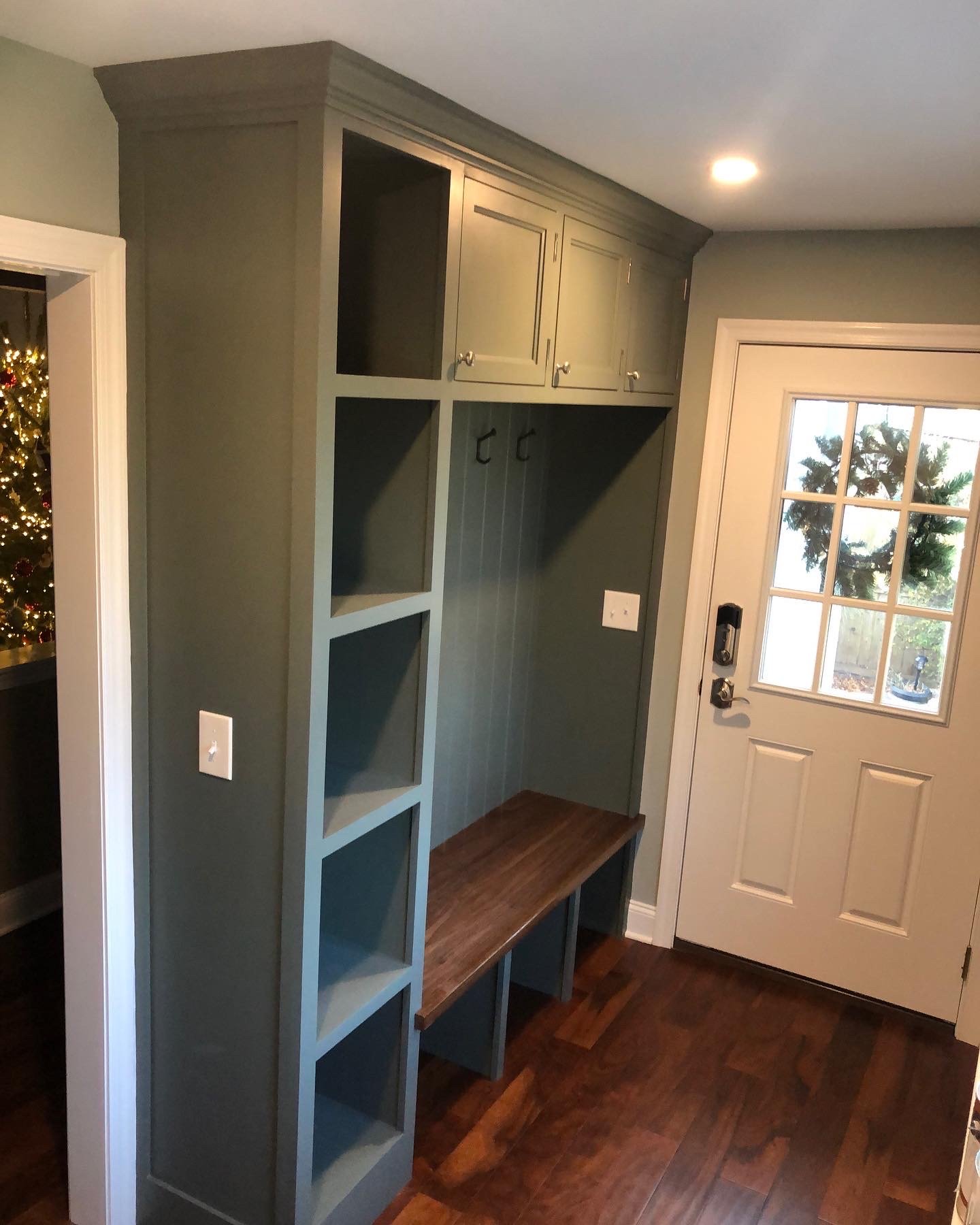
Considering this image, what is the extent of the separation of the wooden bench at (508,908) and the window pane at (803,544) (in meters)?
0.96

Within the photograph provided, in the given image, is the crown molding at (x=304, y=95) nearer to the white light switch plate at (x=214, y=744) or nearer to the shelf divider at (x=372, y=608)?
the shelf divider at (x=372, y=608)

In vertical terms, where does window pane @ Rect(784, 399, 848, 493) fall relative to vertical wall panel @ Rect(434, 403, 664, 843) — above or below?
above

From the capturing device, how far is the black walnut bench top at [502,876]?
8.23ft

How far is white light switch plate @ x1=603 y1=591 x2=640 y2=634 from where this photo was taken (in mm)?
3416

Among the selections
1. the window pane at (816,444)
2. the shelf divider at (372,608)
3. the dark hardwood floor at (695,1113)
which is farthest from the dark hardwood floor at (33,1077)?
the window pane at (816,444)

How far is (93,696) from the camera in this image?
6.56 ft

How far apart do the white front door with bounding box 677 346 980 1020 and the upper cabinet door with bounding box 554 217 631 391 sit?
0.64 meters

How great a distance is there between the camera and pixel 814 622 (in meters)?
3.19

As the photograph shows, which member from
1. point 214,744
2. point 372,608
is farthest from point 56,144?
point 214,744

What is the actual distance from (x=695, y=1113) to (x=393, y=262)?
7.46ft

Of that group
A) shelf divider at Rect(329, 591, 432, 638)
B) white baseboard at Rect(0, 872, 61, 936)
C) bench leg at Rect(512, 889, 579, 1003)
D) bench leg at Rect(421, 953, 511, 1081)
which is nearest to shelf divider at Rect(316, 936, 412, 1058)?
bench leg at Rect(421, 953, 511, 1081)

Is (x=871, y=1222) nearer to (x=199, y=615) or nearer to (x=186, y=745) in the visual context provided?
(x=186, y=745)

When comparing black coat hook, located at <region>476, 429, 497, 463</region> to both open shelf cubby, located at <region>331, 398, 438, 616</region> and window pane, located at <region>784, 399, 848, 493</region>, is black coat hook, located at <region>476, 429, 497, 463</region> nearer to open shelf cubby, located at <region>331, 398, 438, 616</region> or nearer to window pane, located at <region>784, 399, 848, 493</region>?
open shelf cubby, located at <region>331, 398, 438, 616</region>

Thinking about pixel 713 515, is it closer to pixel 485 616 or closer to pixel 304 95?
pixel 485 616
